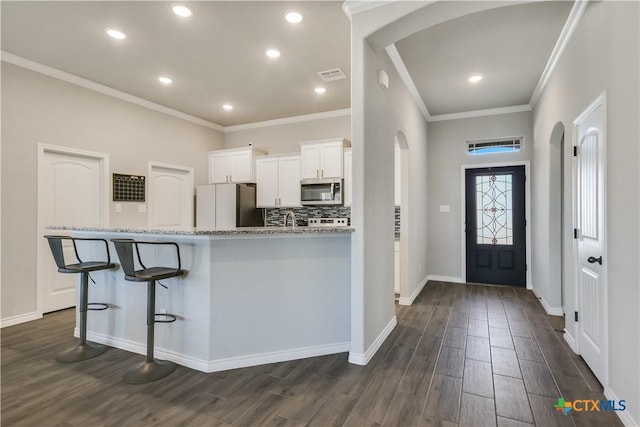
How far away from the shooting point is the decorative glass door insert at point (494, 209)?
5.19 metres

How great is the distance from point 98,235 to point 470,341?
12.3 feet

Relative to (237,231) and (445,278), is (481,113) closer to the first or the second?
(445,278)

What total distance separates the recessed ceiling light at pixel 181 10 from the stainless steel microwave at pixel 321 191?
113 inches

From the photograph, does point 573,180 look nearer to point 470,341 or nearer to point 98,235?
point 470,341

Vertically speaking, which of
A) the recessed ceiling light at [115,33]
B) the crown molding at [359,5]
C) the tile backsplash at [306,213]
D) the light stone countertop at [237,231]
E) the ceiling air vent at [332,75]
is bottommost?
the light stone countertop at [237,231]

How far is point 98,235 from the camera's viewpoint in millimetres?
3035

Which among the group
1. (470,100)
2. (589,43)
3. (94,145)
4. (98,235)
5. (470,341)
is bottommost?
(470,341)

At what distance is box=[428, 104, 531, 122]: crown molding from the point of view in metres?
5.04

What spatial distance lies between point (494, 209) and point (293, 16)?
4377 mm

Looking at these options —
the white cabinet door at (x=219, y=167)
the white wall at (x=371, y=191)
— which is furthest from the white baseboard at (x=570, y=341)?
the white cabinet door at (x=219, y=167)

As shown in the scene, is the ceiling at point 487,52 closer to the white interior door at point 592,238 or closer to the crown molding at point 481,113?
the crown molding at point 481,113

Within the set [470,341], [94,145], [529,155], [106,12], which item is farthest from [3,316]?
[529,155]

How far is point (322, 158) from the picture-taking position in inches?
200

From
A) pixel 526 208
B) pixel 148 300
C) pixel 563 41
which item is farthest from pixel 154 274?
pixel 526 208
